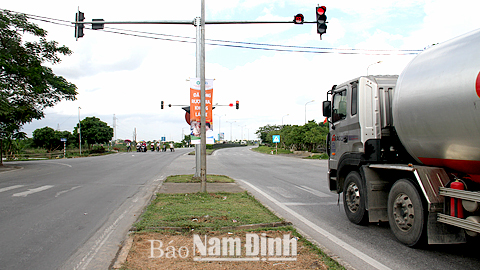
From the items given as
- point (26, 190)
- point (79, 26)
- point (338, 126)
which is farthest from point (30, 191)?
point (338, 126)

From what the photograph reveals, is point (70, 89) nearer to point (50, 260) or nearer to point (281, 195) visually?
point (281, 195)

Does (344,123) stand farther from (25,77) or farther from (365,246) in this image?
(25,77)

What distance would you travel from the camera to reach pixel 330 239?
5695 millimetres

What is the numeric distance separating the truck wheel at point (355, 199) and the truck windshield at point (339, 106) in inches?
52.7

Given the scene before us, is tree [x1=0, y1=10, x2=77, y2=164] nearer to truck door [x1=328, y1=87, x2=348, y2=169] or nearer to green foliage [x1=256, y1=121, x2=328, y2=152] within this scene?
truck door [x1=328, y1=87, x2=348, y2=169]

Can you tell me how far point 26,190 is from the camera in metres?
11.6

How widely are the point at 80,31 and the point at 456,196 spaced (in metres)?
11.3

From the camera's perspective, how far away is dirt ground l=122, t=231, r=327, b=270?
14.0 ft

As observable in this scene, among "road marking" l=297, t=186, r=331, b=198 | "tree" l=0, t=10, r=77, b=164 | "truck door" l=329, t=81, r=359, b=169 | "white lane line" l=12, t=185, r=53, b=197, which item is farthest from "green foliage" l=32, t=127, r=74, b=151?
"truck door" l=329, t=81, r=359, b=169

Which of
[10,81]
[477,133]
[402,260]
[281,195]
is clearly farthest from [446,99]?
[10,81]

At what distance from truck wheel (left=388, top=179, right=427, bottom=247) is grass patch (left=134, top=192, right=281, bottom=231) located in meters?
2.04

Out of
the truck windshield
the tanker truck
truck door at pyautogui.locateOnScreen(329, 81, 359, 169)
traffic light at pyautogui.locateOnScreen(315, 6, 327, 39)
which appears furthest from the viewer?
traffic light at pyautogui.locateOnScreen(315, 6, 327, 39)

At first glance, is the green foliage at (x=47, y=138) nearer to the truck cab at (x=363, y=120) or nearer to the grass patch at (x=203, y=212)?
the grass patch at (x=203, y=212)

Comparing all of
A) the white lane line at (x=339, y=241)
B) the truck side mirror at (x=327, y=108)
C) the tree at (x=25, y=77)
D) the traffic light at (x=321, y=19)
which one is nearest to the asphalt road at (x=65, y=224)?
the white lane line at (x=339, y=241)
